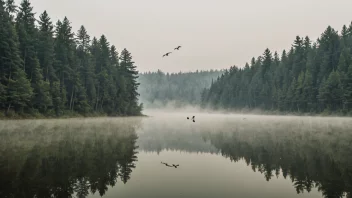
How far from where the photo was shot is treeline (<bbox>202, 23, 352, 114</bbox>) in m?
77.2

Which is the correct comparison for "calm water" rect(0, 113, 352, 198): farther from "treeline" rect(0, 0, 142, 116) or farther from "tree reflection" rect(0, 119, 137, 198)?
"treeline" rect(0, 0, 142, 116)

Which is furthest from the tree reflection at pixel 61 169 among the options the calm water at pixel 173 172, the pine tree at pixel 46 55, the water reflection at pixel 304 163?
the pine tree at pixel 46 55

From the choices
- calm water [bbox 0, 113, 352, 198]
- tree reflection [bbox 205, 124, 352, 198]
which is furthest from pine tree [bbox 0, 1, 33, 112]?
tree reflection [bbox 205, 124, 352, 198]

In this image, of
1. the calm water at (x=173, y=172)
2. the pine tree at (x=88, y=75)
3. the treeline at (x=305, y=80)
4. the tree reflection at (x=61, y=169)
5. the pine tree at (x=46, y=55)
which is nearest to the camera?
the tree reflection at (x=61, y=169)

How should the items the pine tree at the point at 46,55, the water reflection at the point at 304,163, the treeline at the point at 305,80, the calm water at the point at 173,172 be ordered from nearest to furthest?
the calm water at the point at 173,172, the water reflection at the point at 304,163, the pine tree at the point at 46,55, the treeline at the point at 305,80

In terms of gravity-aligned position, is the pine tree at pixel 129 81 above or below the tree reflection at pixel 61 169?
above

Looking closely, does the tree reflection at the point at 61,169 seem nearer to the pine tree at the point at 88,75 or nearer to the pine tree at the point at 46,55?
the pine tree at the point at 46,55

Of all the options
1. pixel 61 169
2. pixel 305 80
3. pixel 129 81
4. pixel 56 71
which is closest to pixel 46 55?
pixel 56 71

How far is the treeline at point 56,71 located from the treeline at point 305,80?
164 ft

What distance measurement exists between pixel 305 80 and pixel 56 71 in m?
69.1

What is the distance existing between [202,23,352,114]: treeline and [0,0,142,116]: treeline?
49885 millimetres

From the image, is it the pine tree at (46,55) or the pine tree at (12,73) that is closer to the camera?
Answer: the pine tree at (12,73)

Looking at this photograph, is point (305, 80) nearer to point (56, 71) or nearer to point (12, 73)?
point (56, 71)

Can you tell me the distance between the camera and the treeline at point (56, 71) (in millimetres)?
46719
